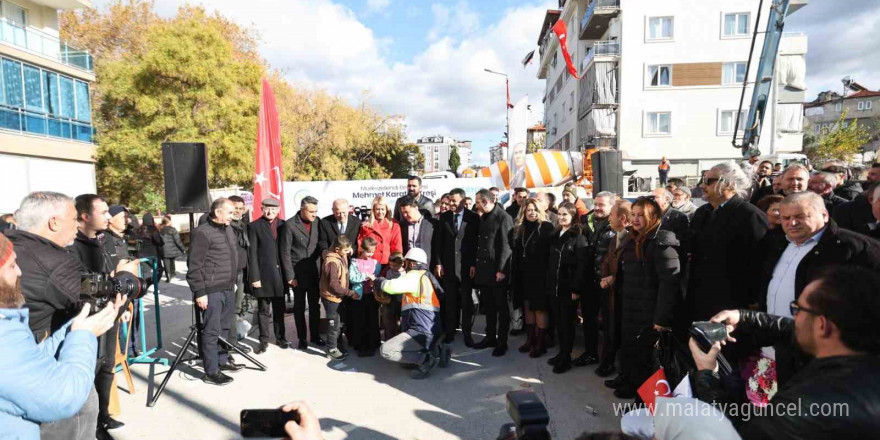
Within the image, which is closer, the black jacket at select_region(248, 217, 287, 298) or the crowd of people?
the crowd of people

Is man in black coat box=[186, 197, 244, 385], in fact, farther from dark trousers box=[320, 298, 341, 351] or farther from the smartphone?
the smartphone

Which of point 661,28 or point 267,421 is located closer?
point 267,421

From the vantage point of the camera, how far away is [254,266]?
561 centimetres

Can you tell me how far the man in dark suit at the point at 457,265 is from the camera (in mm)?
5773

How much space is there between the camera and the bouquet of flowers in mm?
3184

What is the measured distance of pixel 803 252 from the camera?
277cm

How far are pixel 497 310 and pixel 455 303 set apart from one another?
664 millimetres

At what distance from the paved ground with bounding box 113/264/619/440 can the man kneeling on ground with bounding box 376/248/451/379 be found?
0.19 meters

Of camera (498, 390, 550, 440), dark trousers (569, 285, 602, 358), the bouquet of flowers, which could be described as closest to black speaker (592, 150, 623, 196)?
dark trousers (569, 285, 602, 358)

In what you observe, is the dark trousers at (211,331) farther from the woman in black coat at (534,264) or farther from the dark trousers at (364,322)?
the woman in black coat at (534,264)

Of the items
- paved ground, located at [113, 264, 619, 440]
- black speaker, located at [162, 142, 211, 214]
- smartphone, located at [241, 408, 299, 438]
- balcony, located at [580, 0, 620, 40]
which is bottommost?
paved ground, located at [113, 264, 619, 440]

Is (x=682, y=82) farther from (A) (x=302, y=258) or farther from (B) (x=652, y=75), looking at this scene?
(A) (x=302, y=258)

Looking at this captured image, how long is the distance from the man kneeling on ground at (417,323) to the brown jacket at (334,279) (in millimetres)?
467

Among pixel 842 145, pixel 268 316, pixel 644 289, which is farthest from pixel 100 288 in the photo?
pixel 842 145
